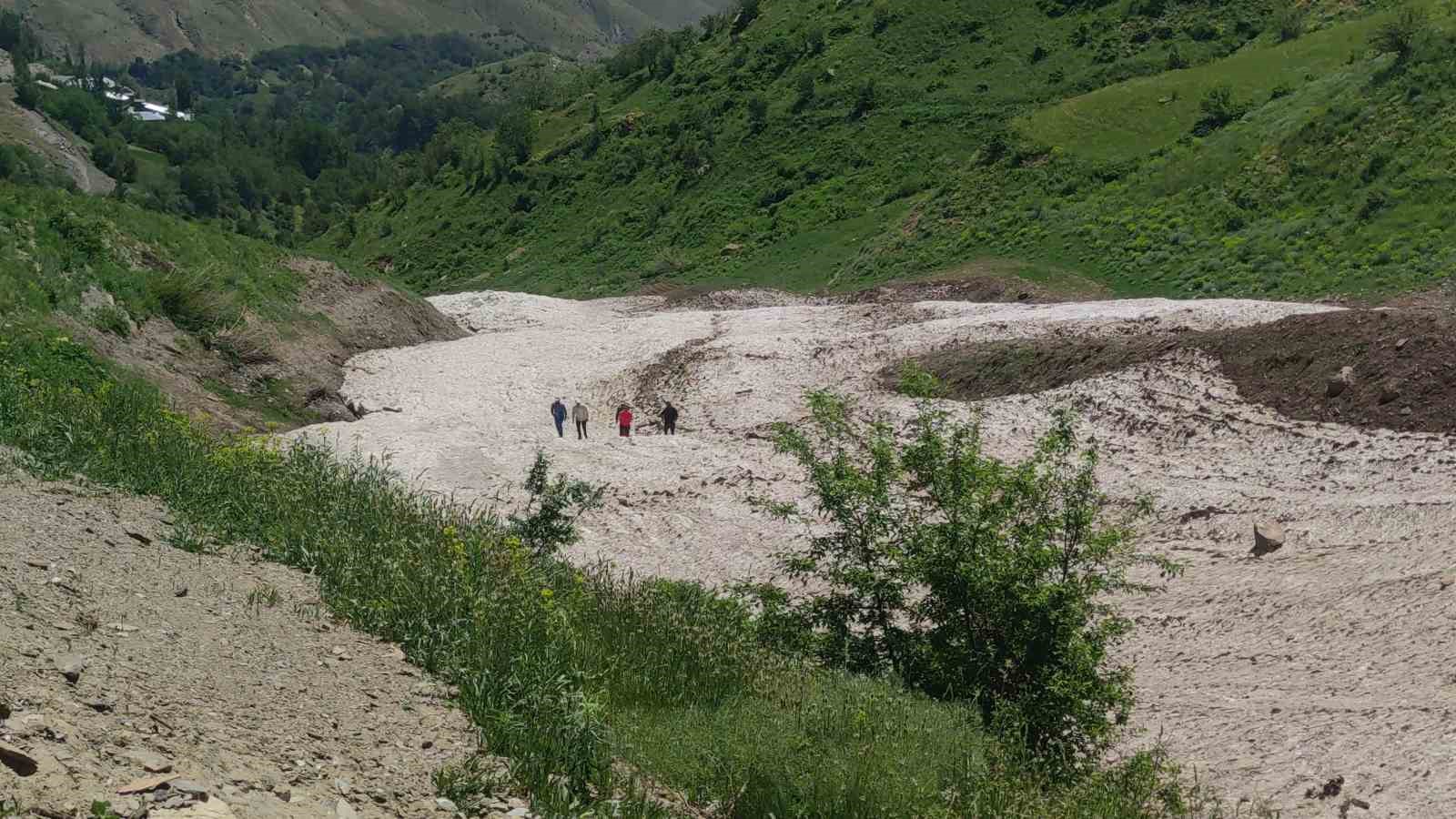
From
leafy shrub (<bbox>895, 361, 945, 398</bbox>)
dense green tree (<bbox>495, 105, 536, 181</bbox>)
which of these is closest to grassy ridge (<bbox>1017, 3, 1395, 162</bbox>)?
leafy shrub (<bbox>895, 361, 945, 398</bbox>)

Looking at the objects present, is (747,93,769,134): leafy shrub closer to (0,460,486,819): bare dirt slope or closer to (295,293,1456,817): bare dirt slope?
(295,293,1456,817): bare dirt slope

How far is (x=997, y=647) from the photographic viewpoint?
11656 mm

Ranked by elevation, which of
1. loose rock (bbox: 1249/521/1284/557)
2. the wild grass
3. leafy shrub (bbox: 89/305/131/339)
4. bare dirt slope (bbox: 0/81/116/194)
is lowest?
the wild grass

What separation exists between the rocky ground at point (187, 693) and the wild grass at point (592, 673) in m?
0.38

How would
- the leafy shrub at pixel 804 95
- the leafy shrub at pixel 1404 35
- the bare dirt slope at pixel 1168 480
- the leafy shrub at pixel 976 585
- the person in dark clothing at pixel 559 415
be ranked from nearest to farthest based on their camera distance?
the leafy shrub at pixel 976 585, the bare dirt slope at pixel 1168 480, the person in dark clothing at pixel 559 415, the leafy shrub at pixel 1404 35, the leafy shrub at pixel 804 95

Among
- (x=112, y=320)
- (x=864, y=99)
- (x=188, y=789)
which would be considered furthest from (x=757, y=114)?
(x=188, y=789)

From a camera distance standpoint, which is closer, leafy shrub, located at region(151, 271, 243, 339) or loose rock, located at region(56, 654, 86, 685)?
loose rock, located at region(56, 654, 86, 685)

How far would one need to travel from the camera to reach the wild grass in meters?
8.31

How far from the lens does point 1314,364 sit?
22453 millimetres

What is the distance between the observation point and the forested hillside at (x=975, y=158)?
136 ft

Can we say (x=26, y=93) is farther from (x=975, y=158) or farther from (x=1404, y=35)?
(x=1404, y=35)

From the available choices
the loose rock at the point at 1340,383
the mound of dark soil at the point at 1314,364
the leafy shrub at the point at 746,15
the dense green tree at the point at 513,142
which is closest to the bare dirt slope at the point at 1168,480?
the mound of dark soil at the point at 1314,364

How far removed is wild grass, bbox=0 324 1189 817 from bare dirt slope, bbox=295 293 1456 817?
1920 mm

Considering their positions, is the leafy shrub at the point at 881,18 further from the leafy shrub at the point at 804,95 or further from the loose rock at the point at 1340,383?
the loose rock at the point at 1340,383
